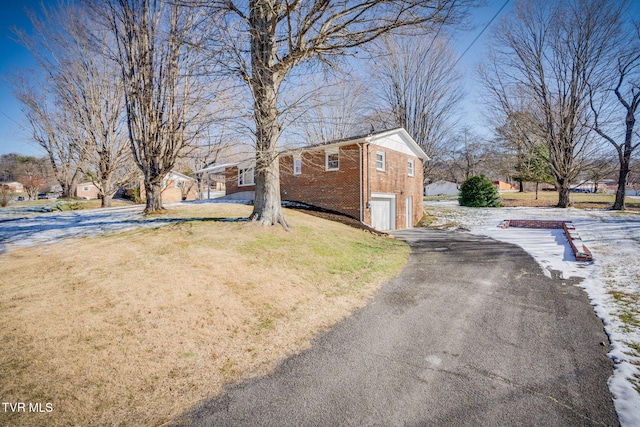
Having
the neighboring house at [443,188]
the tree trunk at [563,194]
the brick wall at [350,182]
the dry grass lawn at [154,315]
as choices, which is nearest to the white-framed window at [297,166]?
the brick wall at [350,182]

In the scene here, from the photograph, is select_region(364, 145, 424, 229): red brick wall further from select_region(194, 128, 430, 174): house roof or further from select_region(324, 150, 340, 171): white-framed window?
select_region(324, 150, 340, 171): white-framed window

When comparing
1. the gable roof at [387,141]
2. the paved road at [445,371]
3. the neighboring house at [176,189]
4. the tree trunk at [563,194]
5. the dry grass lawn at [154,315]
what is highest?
the gable roof at [387,141]

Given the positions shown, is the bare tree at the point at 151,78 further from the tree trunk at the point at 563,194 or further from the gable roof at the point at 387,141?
the tree trunk at the point at 563,194

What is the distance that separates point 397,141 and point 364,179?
4.65 meters

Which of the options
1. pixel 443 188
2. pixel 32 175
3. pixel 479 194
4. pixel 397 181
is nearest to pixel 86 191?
pixel 32 175

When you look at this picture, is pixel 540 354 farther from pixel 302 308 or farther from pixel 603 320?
pixel 302 308

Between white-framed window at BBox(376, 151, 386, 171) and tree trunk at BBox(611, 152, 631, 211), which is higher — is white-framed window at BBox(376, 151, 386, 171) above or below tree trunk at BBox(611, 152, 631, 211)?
above

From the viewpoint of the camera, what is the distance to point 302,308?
4.61 metres

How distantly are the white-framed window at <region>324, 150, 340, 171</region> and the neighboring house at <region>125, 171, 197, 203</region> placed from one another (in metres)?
22.2

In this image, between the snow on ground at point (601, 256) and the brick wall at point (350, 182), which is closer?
the snow on ground at point (601, 256)

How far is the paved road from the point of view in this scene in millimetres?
2420

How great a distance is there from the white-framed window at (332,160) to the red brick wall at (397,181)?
1.84 meters

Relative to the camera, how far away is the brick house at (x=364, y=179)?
1403 cm

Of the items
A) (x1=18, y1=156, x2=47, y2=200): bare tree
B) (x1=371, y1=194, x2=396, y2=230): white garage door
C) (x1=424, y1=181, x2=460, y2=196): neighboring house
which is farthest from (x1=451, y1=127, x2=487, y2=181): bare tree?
(x1=18, y1=156, x2=47, y2=200): bare tree
